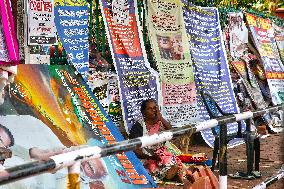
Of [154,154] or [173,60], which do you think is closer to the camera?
[154,154]

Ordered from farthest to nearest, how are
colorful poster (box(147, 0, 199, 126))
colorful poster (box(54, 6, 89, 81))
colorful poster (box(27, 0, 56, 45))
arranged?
colorful poster (box(147, 0, 199, 126)) < colorful poster (box(54, 6, 89, 81)) < colorful poster (box(27, 0, 56, 45))

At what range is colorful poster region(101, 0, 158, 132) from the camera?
7.74 m

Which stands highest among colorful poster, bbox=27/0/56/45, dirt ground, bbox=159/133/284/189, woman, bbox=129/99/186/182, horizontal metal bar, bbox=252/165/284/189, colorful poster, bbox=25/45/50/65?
colorful poster, bbox=27/0/56/45

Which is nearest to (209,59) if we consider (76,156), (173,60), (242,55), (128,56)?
(173,60)

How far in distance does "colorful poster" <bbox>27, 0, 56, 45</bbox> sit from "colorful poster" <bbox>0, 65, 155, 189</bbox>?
31cm

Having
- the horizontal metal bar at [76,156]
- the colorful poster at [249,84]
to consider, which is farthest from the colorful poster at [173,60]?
the horizontal metal bar at [76,156]

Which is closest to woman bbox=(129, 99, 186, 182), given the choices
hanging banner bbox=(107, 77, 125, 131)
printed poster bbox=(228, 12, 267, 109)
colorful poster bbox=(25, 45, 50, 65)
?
hanging banner bbox=(107, 77, 125, 131)

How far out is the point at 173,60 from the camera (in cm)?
909

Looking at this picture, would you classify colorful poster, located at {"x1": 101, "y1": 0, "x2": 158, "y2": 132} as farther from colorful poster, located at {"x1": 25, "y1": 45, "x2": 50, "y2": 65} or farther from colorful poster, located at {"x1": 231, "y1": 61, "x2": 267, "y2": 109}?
colorful poster, located at {"x1": 231, "y1": 61, "x2": 267, "y2": 109}

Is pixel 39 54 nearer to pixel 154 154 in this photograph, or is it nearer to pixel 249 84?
pixel 154 154

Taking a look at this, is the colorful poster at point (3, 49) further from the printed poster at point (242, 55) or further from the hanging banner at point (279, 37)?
the hanging banner at point (279, 37)

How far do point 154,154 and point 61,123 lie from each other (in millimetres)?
1570

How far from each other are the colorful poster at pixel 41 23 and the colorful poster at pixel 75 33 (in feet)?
2.00

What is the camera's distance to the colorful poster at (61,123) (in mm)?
4969
